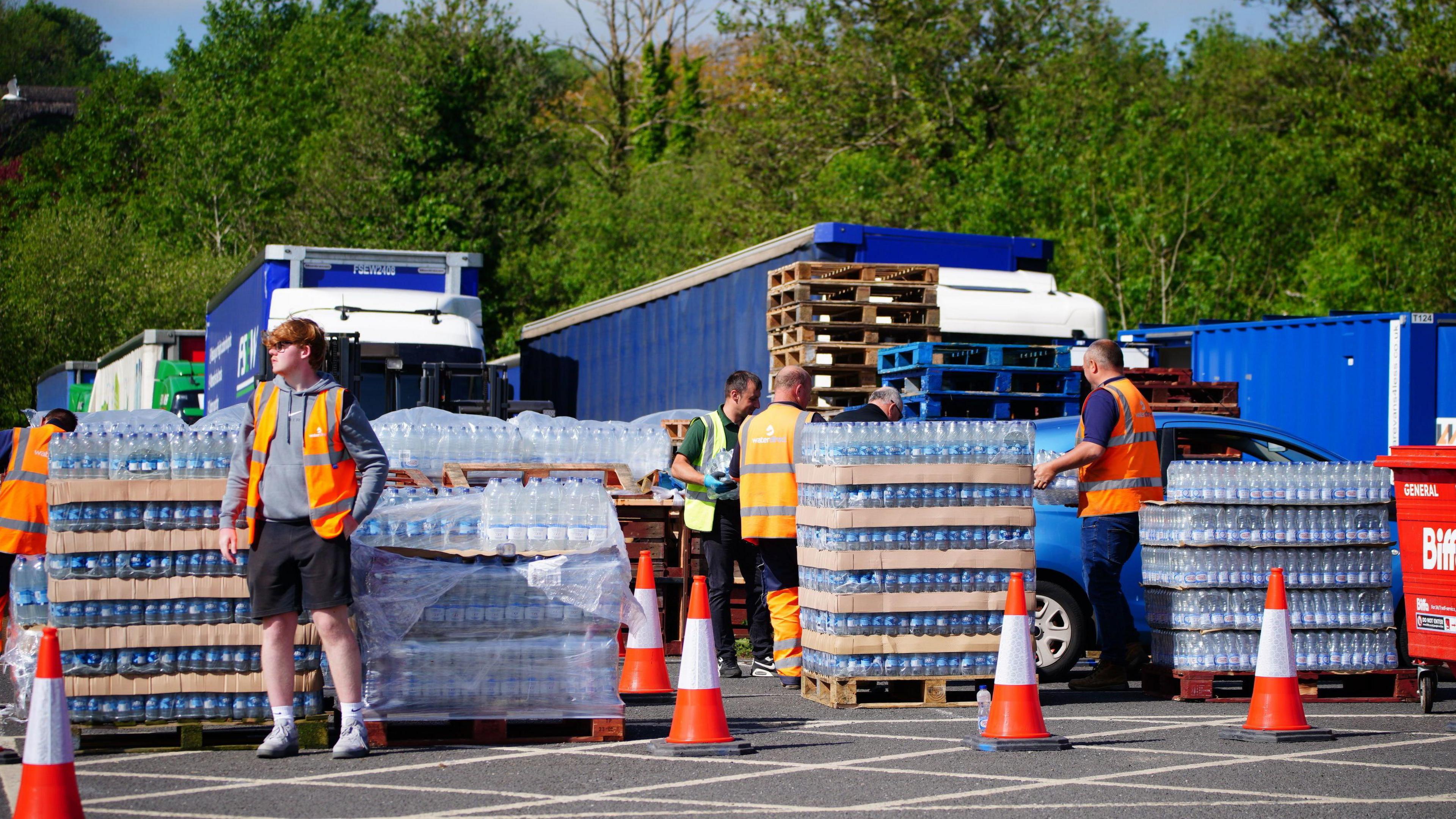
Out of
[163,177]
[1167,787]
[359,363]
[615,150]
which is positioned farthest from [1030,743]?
[163,177]

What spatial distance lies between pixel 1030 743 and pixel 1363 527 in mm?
3061

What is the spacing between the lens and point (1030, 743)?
7145 millimetres

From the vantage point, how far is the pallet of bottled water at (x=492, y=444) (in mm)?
11930

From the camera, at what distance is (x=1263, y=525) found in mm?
8891

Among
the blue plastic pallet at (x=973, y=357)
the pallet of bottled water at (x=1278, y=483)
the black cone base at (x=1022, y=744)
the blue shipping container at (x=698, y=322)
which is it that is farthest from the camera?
the blue shipping container at (x=698, y=322)

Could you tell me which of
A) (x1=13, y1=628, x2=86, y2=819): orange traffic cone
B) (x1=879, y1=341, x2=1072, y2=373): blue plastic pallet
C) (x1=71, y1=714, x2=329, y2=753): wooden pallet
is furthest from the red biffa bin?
(x1=13, y1=628, x2=86, y2=819): orange traffic cone

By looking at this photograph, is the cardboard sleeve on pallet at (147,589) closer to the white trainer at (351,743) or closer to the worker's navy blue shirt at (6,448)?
the white trainer at (351,743)

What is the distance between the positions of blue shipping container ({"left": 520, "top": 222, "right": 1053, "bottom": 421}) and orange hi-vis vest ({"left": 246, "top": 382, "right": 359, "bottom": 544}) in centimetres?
724

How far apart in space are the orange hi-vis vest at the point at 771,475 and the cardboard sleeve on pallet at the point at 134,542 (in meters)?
3.22

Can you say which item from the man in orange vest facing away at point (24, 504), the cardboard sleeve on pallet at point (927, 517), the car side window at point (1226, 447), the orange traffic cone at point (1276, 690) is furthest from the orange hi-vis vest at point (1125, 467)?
the man in orange vest facing away at point (24, 504)

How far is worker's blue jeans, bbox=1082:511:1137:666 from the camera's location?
9.10 metres

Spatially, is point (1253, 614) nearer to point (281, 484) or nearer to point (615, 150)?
point (281, 484)

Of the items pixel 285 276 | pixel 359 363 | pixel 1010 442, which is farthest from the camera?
pixel 285 276

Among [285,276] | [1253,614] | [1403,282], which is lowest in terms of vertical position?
[1253,614]
